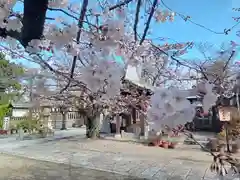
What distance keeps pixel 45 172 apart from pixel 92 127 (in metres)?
4.93

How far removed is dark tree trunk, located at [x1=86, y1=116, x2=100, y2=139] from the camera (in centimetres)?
924

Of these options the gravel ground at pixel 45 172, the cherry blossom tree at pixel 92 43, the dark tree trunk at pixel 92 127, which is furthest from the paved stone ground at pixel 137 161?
the cherry blossom tree at pixel 92 43

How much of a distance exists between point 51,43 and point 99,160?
4.59m

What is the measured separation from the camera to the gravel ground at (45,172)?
4090mm

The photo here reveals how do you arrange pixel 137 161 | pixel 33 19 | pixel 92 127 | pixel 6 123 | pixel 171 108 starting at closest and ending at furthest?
1. pixel 171 108
2. pixel 33 19
3. pixel 137 161
4. pixel 92 127
5. pixel 6 123

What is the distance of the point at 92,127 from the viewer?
9344 mm

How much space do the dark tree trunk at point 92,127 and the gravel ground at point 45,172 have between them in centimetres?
401

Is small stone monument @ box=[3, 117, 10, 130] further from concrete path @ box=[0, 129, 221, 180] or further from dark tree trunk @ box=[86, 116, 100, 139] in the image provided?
concrete path @ box=[0, 129, 221, 180]

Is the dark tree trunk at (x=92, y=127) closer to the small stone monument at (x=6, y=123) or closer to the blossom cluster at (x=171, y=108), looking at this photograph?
the small stone monument at (x=6, y=123)

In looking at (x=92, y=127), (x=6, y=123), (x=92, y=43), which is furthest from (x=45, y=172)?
(x=6, y=123)

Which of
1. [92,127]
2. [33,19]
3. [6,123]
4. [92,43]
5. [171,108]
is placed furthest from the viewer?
[6,123]

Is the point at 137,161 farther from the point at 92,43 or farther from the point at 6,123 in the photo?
the point at 6,123

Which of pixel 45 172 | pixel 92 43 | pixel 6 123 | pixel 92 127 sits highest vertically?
pixel 92 43

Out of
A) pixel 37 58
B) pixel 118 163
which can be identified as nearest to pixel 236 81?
pixel 37 58
